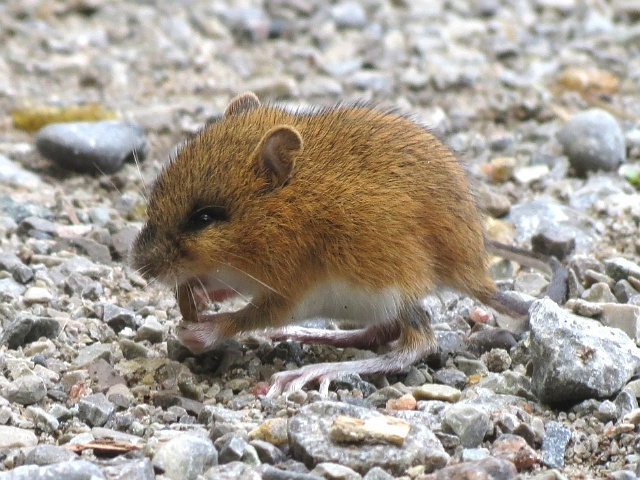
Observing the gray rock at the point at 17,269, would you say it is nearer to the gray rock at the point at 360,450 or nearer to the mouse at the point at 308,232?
the mouse at the point at 308,232

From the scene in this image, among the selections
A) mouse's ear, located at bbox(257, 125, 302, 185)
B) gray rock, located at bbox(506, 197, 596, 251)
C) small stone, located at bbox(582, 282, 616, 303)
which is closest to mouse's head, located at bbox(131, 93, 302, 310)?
mouse's ear, located at bbox(257, 125, 302, 185)

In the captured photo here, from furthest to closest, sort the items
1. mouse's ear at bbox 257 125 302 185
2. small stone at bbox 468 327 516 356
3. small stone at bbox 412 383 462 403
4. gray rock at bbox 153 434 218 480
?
small stone at bbox 468 327 516 356 < mouse's ear at bbox 257 125 302 185 < small stone at bbox 412 383 462 403 < gray rock at bbox 153 434 218 480

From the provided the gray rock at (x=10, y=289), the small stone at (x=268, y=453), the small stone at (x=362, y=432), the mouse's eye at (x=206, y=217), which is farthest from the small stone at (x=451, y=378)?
the gray rock at (x=10, y=289)

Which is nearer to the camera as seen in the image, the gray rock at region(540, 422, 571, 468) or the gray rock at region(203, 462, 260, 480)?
the gray rock at region(203, 462, 260, 480)

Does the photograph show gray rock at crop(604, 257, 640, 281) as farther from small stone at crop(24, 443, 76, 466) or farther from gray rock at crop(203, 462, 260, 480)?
small stone at crop(24, 443, 76, 466)

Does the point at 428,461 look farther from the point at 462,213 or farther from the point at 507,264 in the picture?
the point at 507,264

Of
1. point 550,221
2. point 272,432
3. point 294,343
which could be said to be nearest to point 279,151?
point 294,343
